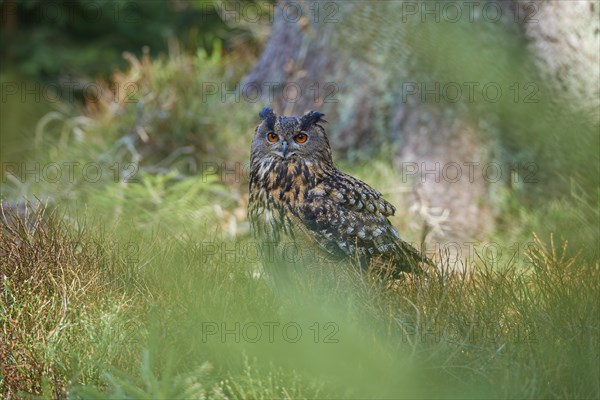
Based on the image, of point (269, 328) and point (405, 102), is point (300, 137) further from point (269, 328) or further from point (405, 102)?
point (405, 102)

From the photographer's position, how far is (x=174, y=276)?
3.33m

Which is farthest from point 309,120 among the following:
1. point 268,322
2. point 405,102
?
point 405,102

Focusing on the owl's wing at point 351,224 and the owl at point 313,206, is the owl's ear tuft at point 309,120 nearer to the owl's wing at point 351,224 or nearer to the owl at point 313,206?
the owl at point 313,206

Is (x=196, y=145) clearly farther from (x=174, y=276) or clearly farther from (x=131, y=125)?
(x=174, y=276)

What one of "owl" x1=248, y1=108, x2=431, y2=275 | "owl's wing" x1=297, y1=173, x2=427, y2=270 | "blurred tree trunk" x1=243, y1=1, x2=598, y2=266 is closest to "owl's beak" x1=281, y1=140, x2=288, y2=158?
"owl" x1=248, y1=108, x2=431, y2=275

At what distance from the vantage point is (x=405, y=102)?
5801mm

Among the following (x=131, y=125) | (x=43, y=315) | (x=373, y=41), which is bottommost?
(x=43, y=315)

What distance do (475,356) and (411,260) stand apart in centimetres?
93

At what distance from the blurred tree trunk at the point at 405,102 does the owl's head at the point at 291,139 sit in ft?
2.13

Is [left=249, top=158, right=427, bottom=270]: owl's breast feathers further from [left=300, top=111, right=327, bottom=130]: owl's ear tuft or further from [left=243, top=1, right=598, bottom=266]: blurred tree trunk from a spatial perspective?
[left=243, top=1, right=598, bottom=266]: blurred tree trunk

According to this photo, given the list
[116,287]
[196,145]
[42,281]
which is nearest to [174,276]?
[116,287]

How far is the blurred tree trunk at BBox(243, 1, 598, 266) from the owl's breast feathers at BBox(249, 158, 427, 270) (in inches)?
33.6

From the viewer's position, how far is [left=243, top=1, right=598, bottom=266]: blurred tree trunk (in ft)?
16.1

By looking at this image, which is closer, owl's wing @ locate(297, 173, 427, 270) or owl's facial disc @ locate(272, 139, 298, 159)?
owl's wing @ locate(297, 173, 427, 270)
